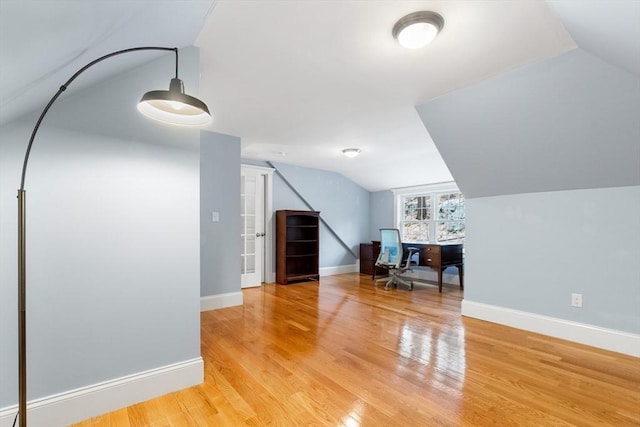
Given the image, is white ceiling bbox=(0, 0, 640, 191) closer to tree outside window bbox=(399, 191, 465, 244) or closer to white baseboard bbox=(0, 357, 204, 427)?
white baseboard bbox=(0, 357, 204, 427)

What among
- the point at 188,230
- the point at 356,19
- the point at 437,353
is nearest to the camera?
the point at 356,19

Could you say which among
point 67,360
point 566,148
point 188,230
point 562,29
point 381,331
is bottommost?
point 381,331

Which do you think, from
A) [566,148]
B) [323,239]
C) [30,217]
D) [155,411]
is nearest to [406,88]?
[566,148]

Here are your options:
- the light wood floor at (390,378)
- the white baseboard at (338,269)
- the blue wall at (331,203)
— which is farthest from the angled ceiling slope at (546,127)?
the white baseboard at (338,269)

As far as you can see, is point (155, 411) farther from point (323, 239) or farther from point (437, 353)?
point (323, 239)

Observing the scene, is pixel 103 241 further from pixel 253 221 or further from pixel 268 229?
pixel 268 229

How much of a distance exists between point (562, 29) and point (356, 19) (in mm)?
1224

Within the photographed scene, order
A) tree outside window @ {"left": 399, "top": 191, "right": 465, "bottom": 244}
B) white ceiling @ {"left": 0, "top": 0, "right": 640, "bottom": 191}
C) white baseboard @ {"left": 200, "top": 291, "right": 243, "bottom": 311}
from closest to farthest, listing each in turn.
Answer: white ceiling @ {"left": 0, "top": 0, "right": 640, "bottom": 191} → white baseboard @ {"left": 200, "top": 291, "right": 243, "bottom": 311} → tree outside window @ {"left": 399, "top": 191, "right": 465, "bottom": 244}

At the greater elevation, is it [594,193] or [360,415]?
[594,193]

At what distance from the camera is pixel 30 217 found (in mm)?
1545

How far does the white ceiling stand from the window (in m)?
2.80

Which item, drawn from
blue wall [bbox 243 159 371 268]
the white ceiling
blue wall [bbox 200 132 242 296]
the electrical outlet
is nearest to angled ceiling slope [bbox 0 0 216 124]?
the white ceiling

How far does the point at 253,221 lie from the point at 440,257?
3.30 meters

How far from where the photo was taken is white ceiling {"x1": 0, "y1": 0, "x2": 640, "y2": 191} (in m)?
1.10
